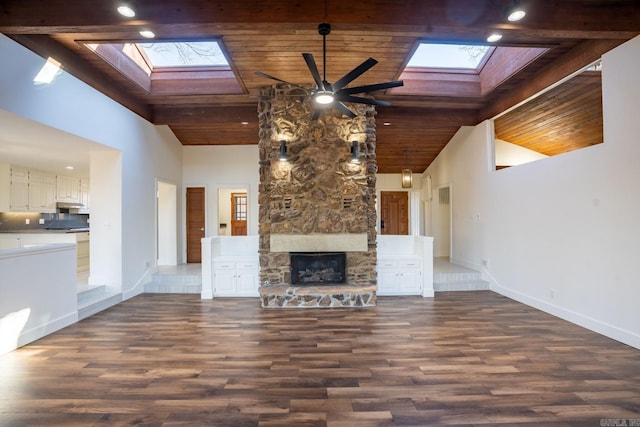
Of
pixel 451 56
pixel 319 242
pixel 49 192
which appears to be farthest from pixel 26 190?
pixel 451 56

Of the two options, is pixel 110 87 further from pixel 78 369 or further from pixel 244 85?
pixel 78 369

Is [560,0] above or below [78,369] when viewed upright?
above

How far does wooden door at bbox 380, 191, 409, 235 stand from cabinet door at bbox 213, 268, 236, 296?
5.10m

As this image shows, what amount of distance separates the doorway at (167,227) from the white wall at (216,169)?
1.10ft

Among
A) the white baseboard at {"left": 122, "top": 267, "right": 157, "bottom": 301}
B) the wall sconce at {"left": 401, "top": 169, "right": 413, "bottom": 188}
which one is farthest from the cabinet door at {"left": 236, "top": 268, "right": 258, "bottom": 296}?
the wall sconce at {"left": 401, "top": 169, "right": 413, "bottom": 188}

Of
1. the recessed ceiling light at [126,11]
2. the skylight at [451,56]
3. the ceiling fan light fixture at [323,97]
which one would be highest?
the skylight at [451,56]

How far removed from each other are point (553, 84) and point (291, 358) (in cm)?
497

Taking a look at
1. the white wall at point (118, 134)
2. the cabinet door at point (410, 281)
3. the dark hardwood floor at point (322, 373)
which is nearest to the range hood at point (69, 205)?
the white wall at point (118, 134)

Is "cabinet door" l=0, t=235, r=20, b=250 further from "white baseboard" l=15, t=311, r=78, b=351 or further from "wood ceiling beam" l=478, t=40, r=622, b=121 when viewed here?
"wood ceiling beam" l=478, t=40, r=622, b=121

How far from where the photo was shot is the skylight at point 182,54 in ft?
14.8

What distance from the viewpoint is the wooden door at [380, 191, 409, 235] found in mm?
8977

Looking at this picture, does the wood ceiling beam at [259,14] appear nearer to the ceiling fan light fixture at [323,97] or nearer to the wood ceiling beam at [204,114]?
the ceiling fan light fixture at [323,97]

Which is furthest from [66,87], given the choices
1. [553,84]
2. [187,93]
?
[553,84]

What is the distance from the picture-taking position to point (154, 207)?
5945 millimetres
